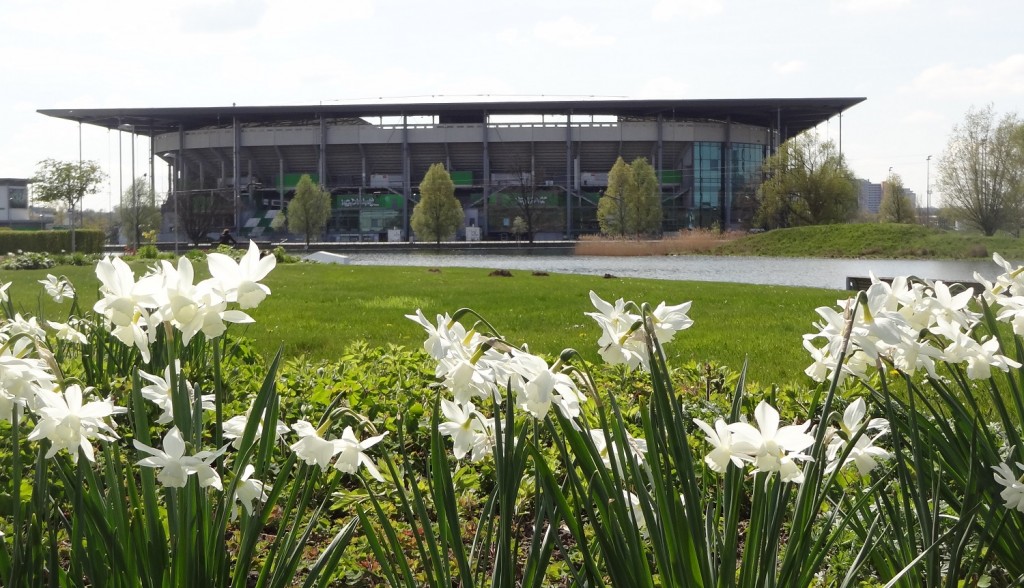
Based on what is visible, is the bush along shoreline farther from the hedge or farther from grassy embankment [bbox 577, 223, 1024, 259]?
grassy embankment [bbox 577, 223, 1024, 259]

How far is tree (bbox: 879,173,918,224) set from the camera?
50.4m

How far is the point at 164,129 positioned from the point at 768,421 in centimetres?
6664

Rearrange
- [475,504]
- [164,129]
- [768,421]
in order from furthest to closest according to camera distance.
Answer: [164,129] < [475,504] < [768,421]

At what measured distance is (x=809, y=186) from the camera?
46812 mm

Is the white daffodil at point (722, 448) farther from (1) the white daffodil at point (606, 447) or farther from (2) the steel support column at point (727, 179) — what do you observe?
(2) the steel support column at point (727, 179)

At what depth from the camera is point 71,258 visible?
20062 millimetres

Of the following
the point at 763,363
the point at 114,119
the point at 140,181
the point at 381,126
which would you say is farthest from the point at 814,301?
the point at 114,119

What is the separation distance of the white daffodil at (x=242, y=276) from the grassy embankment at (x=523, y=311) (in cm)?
249

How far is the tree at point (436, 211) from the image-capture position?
45000 mm

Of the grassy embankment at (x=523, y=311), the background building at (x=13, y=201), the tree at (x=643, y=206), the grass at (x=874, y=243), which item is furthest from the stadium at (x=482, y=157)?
the grassy embankment at (x=523, y=311)

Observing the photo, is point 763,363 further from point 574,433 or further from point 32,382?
point 32,382

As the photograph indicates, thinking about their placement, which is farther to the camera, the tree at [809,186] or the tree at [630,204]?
the tree at [809,186]

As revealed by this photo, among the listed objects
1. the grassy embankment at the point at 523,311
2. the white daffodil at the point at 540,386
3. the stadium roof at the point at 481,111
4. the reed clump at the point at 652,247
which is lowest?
the grassy embankment at the point at 523,311

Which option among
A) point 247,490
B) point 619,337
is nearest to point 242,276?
point 247,490
